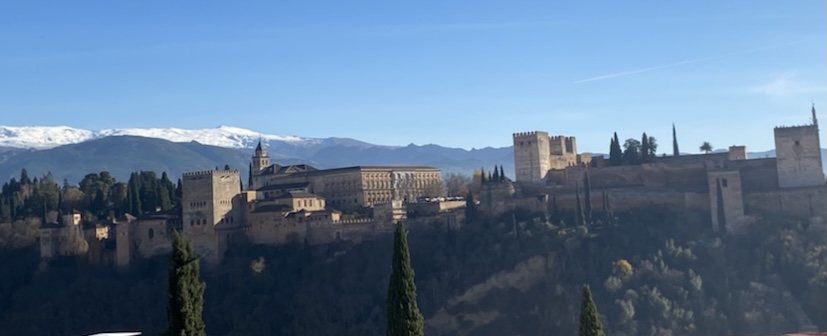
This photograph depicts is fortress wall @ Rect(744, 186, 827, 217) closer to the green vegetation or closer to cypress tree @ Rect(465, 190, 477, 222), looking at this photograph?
the green vegetation

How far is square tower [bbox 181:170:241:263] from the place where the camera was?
52.6m

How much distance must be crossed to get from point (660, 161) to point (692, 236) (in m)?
6.73

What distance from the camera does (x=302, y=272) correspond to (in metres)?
51.5

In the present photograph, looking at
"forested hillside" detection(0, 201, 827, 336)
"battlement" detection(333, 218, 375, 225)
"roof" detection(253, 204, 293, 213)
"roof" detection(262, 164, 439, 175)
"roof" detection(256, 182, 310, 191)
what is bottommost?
"forested hillside" detection(0, 201, 827, 336)

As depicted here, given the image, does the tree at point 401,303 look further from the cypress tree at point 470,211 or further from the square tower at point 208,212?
the square tower at point 208,212

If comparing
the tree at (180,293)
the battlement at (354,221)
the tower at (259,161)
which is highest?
the tower at (259,161)

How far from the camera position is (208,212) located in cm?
5291

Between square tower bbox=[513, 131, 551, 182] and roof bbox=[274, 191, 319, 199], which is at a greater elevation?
square tower bbox=[513, 131, 551, 182]

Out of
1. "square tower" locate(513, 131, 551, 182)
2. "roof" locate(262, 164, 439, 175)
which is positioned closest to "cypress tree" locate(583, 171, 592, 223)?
"square tower" locate(513, 131, 551, 182)

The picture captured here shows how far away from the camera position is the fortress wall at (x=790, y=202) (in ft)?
157

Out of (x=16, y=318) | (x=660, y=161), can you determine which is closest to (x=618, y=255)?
(x=660, y=161)

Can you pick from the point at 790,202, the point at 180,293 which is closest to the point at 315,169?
the point at 790,202

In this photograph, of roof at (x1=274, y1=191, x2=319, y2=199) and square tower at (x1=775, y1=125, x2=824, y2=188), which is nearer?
square tower at (x1=775, y1=125, x2=824, y2=188)

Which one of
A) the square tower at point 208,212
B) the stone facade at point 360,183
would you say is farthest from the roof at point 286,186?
the square tower at point 208,212
